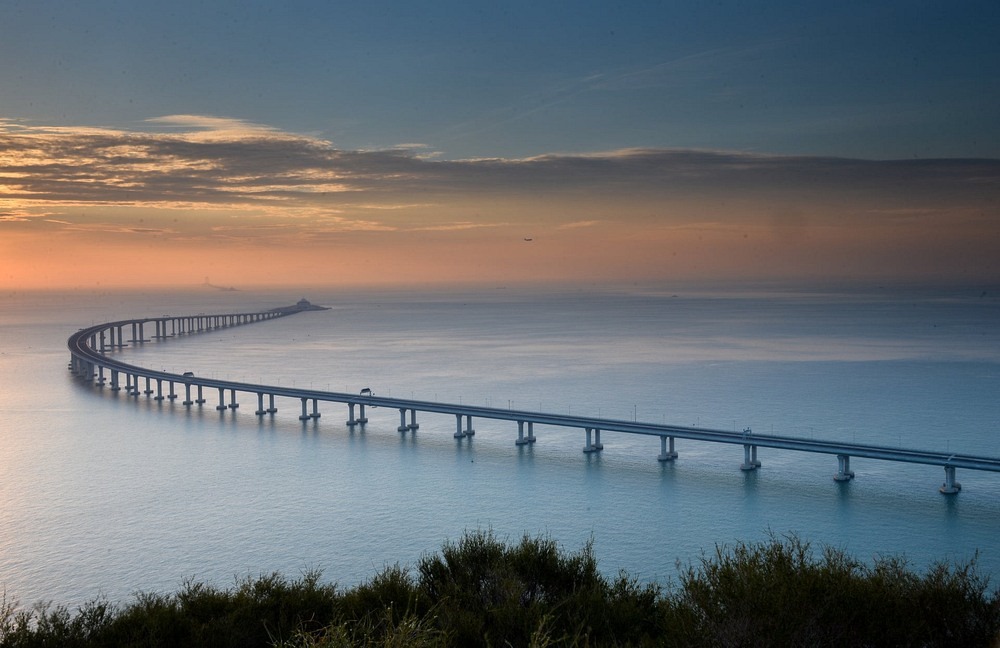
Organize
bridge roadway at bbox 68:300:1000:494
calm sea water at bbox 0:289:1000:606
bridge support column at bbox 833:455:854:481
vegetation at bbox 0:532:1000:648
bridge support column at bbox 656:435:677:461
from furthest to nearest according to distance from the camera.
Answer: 1. bridge support column at bbox 656:435:677:461
2. bridge support column at bbox 833:455:854:481
3. bridge roadway at bbox 68:300:1000:494
4. calm sea water at bbox 0:289:1000:606
5. vegetation at bbox 0:532:1000:648

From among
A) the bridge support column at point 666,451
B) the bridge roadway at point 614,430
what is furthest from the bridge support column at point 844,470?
the bridge support column at point 666,451

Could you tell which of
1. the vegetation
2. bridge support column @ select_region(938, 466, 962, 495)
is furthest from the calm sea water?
the vegetation

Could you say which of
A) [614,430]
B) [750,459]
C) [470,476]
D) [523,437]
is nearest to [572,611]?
[470,476]

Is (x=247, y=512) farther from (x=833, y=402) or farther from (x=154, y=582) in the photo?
(x=833, y=402)

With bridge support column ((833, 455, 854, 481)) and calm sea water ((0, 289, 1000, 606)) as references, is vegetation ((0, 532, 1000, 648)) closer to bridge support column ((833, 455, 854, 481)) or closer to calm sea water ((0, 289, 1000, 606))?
calm sea water ((0, 289, 1000, 606))

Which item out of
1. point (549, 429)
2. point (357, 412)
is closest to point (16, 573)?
point (549, 429)

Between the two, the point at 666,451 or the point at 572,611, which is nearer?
the point at 572,611

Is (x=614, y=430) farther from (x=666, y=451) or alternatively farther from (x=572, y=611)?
(x=572, y=611)
